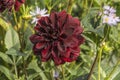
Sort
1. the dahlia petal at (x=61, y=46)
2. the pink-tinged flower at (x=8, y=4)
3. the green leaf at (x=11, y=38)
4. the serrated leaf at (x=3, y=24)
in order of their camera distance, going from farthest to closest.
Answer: the serrated leaf at (x=3, y=24)
the green leaf at (x=11, y=38)
the pink-tinged flower at (x=8, y=4)
the dahlia petal at (x=61, y=46)

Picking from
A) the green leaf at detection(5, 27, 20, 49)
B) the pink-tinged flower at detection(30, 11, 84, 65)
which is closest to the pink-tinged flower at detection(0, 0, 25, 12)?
the green leaf at detection(5, 27, 20, 49)

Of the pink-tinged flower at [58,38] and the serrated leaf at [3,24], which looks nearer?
the pink-tinged flower at [58,38]

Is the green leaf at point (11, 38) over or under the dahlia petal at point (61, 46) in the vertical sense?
under

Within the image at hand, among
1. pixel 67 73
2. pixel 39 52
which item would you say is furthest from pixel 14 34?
pixel 39 52

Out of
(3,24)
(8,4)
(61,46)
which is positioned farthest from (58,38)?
(3,24)

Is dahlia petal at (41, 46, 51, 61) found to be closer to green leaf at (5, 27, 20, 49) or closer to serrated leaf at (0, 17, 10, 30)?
green leaf at (5, 27, 20, 49)

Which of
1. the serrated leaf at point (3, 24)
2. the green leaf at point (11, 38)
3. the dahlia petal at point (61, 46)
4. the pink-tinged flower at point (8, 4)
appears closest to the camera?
the dahlia petal at point (61, 46)

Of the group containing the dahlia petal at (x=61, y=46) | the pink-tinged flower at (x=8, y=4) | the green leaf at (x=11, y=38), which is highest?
the pink-tinged flower at (x=8, y=4)

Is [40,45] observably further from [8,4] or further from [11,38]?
[11,38]

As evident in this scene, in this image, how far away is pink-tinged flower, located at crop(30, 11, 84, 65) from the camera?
867 millimetres

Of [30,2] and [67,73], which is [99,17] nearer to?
[67,73]

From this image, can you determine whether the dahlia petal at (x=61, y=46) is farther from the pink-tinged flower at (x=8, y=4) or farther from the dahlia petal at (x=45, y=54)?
the pink-tinged flower at (x=8, y=4)

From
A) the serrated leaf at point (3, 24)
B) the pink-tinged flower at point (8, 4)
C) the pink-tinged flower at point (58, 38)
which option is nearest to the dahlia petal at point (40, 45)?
the pink-tinged flower at point (58, 38)

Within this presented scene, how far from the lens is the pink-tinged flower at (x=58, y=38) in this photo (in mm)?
867
